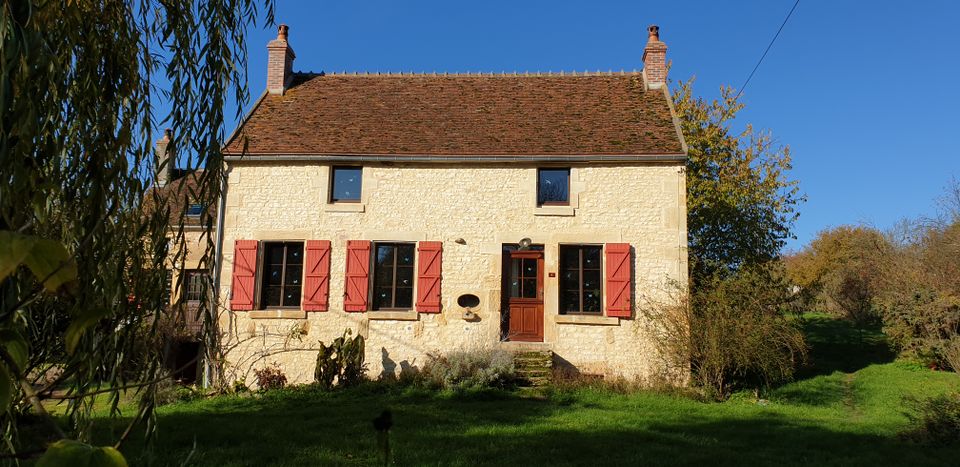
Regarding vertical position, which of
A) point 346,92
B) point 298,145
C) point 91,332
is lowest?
point 91,332

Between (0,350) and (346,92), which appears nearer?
(0,350)

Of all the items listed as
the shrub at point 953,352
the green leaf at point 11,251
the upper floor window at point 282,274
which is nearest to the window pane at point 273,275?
the upper floor window at point 282,274

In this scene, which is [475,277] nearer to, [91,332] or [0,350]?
[91,332]

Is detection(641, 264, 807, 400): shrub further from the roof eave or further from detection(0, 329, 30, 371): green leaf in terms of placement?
detection(0, 329, 30, 371): green leaf

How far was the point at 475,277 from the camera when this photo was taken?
1147 centimetres

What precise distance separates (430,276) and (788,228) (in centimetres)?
916

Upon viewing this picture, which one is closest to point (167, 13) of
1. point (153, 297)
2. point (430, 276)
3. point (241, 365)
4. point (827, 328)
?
point (153, 297)

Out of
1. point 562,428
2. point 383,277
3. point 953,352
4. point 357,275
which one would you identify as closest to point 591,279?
point 383,277

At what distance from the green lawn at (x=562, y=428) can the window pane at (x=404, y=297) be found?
5.77 feet

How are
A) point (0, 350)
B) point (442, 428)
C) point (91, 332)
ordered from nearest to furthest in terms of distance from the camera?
point (0, 350), point (91, 332), point (442, 428)

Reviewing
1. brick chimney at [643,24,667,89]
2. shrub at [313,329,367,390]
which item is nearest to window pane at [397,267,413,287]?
shrub at [313,329,367,390]

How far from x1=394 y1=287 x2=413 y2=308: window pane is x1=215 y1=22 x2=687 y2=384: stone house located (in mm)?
27

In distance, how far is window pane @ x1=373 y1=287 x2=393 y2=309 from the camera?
38.1 ft

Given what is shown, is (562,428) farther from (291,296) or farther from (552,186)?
(291,296)
